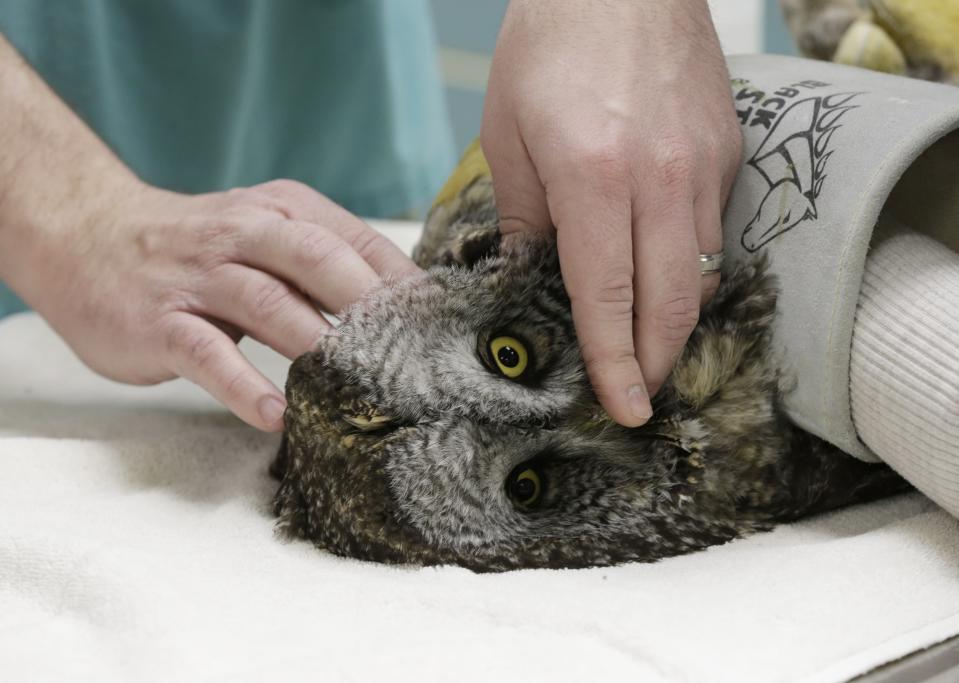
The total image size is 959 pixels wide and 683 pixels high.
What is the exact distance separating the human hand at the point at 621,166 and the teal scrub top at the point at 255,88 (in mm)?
1184

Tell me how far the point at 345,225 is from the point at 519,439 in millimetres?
467

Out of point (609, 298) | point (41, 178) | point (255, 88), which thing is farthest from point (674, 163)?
point (255, 88)

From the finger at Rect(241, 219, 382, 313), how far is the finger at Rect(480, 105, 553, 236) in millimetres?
175

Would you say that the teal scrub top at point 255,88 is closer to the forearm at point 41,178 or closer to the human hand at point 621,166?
the forearm at point 41,178

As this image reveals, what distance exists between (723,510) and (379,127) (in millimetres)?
1805

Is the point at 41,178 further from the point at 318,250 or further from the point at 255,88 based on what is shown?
the point at 255,88

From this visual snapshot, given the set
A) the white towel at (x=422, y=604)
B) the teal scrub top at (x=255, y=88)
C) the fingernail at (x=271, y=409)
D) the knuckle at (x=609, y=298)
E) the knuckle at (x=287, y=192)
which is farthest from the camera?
the teal scrub top at (x=255, y=88)

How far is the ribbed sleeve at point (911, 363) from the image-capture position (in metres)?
0.91

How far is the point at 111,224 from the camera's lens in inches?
55.7

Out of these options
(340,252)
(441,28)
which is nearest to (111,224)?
(340,252)

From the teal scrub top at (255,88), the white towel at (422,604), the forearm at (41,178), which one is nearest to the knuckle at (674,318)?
the white towel at (422,604)

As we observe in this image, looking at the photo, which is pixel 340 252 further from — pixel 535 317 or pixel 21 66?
pixel 21 66

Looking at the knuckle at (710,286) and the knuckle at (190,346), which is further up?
the knuckle at (710,286)

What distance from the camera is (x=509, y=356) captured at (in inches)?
40.0
